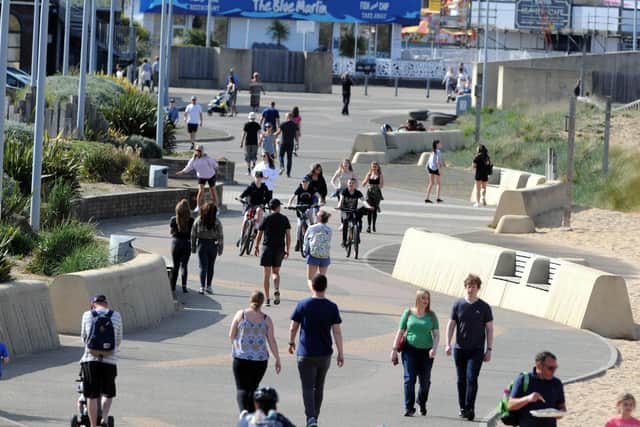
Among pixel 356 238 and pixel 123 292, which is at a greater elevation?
pixel 356 238

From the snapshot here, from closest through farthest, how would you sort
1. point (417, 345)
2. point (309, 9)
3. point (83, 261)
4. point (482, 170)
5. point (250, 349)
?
1. point (250, 349)
2. point (417, 345)
3. point (83, 261)
4. point (482, 170)
5. point (309, 9)

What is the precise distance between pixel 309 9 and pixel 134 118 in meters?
52.0

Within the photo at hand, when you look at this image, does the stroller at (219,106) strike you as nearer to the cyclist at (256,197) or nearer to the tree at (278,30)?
the cyclist at (256,197)

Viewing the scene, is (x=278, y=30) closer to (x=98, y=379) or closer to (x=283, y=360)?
(x=283, y=360)

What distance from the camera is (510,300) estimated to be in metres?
22.3

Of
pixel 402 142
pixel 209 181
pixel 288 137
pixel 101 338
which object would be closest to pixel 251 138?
pixel 288 137

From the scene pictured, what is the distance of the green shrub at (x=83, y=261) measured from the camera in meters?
19.0

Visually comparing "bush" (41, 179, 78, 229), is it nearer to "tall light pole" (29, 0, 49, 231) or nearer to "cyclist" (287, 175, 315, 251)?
"tall light pole" (29, 0, 49, 231)

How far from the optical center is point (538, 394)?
1128 cm

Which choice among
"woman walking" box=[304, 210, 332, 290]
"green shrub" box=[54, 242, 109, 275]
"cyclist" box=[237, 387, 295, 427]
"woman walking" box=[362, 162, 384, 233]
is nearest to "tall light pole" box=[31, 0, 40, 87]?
"woman walking" box=[362, 162, 384, 233]

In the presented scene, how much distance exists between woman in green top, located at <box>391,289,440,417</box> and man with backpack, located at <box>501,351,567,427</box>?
282 cm

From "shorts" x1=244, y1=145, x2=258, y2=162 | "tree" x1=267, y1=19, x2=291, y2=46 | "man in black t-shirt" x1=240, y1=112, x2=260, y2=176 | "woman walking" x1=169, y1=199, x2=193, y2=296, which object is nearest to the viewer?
"woman walking" x1=169, y1=199, x2=193, y2=296

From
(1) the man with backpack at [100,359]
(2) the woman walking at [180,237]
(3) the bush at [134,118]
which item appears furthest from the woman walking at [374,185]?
(1) the man with backpack at [100,359]

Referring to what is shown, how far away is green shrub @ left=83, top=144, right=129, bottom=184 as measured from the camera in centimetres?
3062
